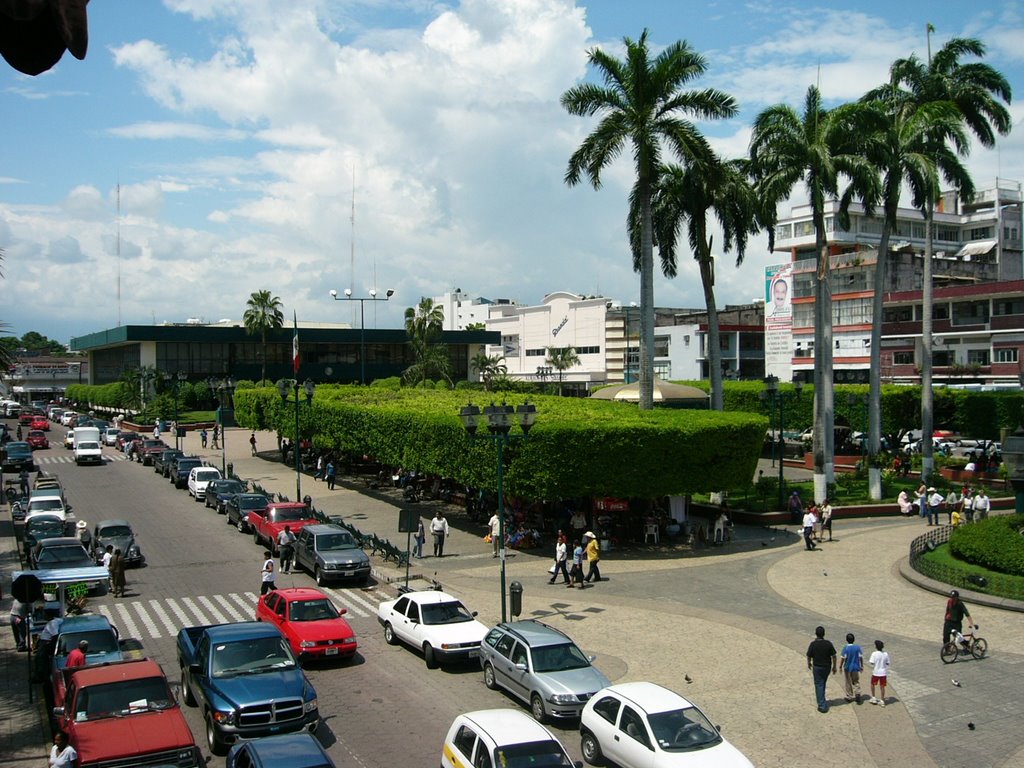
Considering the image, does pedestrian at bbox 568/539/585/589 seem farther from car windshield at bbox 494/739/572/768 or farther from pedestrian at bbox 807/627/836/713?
car windshield at bbox 494/739/572/768

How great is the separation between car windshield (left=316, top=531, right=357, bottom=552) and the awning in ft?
262

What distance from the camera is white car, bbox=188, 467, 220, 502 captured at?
44000mm

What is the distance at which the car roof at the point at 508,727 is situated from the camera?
11.9 metres

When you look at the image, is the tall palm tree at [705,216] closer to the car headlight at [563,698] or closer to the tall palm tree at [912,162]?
the tall palm tree at [912,162]

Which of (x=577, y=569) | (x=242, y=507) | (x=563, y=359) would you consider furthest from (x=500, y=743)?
(x=563, y=359)

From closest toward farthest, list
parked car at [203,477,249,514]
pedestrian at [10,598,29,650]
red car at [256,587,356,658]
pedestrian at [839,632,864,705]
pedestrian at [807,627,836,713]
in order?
1. pedestrian at [807,627,836,713]
2. pedestrian at [839,632,864,705]
3. red car at [256,587,356,658]
4. pedestrian at [10,598,29,650]
5. parked car at [203,477,249,514]

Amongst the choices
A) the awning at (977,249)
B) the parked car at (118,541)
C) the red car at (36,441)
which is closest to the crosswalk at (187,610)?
the parked car at (118,541)

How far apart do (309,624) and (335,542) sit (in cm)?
877

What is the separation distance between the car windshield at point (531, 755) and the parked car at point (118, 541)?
20971 mm

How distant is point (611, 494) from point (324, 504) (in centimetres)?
1732

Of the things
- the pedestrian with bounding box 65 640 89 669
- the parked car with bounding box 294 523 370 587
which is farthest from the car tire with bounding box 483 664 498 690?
the parked car with bounding box 294 523 370 587

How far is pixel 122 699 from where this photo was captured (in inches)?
530

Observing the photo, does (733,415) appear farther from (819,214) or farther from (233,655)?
(233,655)

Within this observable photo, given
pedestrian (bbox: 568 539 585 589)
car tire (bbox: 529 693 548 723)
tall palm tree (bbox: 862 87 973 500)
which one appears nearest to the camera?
car tire (bbox: 529 693 548 723)
